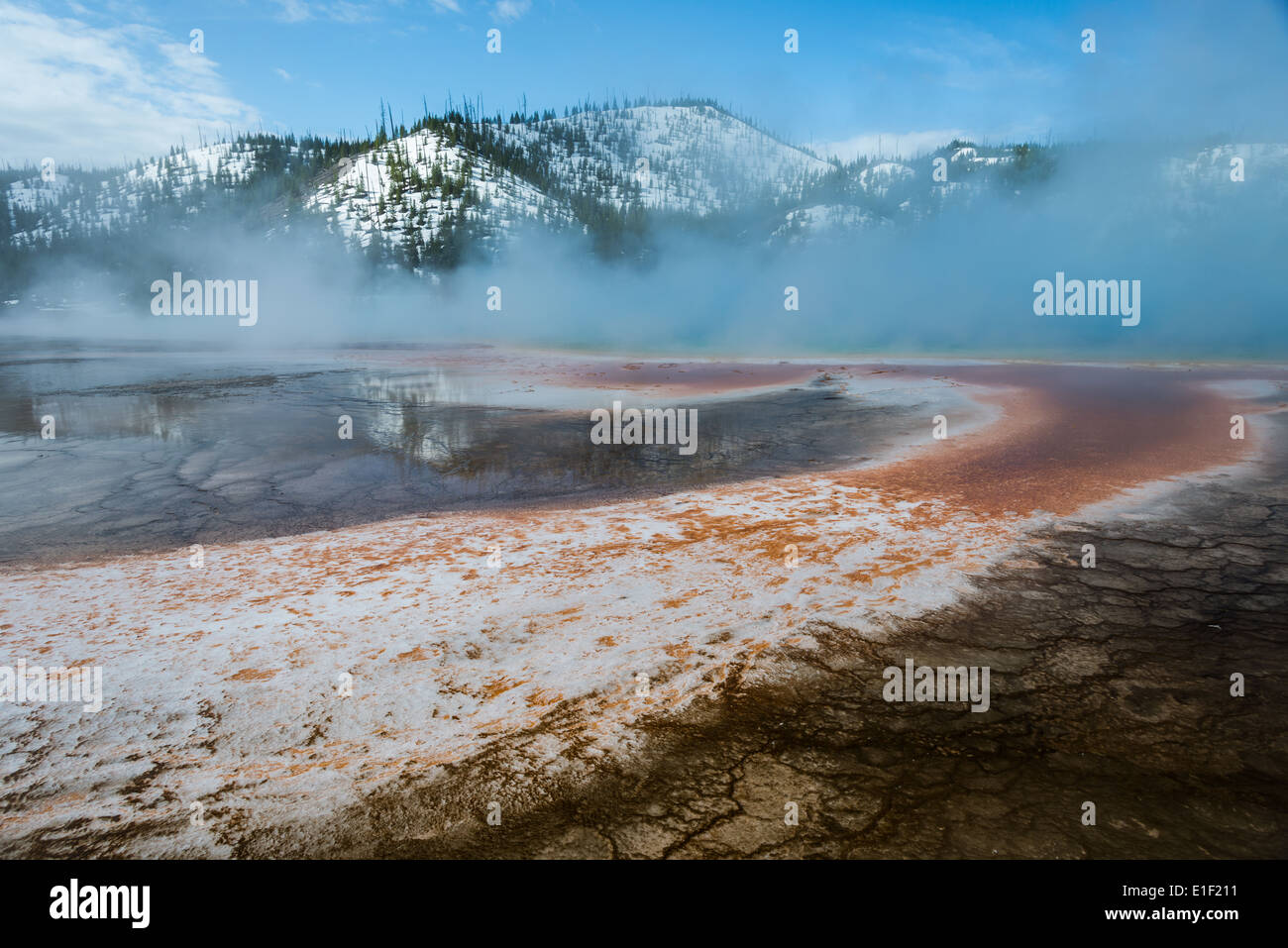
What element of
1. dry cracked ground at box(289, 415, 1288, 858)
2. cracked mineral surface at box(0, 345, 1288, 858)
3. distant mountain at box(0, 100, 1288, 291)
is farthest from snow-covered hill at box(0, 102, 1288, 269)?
dry cracked ground at box(289, 415, 1288, 858)

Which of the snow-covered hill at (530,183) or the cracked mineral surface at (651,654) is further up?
the snow-covered hill at (530,183)

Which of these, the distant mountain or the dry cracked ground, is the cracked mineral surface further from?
the distant mountain

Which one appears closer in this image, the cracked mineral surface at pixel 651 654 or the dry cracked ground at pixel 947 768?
the dry cracked ground at pixel 947 768

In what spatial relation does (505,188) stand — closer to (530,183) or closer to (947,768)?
(530,183)

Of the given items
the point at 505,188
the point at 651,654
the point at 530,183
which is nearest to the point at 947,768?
the point at 651,654

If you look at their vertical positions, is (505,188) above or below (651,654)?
above

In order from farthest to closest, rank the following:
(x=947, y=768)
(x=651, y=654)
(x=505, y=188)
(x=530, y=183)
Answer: (x=530, y=183) → (x=505, y=188) → (x=651, y=654) → (x=947, y=768)

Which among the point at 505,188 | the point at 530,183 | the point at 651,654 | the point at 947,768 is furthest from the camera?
the point at 530,183

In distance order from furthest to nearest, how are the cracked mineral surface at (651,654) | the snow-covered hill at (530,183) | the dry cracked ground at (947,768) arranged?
the snow-covered hill at (530,183)
the cracked mineral surface at (651,654)
the dry cracked ground at (947,768)

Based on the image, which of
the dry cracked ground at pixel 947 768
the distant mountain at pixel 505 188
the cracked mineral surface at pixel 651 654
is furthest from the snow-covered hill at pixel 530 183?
the dry cracked ground at pixel 947 768

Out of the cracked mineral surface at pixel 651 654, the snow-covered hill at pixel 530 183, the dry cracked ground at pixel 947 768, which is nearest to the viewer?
the dry cracked ground at pixel 947 768

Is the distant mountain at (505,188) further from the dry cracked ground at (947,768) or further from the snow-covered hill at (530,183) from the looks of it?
the dry cracked ground at (947,768)
